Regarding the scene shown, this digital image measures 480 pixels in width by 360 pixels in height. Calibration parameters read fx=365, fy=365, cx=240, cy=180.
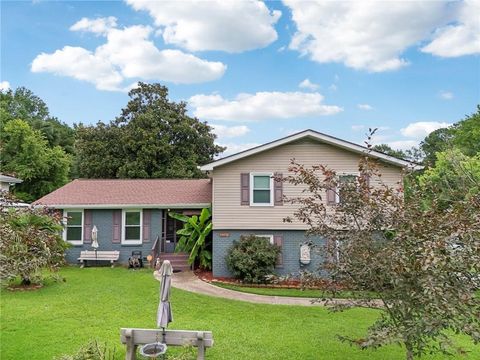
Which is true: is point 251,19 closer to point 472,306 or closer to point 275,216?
point 275,216

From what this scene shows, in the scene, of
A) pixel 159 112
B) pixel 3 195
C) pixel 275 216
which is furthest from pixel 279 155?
pixel 159 112

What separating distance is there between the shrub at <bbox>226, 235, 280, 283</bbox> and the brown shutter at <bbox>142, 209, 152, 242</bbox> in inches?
217

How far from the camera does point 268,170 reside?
662 inches

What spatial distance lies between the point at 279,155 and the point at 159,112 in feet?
72.0

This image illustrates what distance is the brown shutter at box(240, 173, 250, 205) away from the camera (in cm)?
1684

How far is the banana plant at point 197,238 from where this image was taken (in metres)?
17.5

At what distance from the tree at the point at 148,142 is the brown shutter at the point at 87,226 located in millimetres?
13535

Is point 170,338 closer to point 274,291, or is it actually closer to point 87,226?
point 274,291

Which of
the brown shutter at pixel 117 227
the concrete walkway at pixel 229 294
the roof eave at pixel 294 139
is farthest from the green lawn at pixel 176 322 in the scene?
the roof eave at pixel 294 139

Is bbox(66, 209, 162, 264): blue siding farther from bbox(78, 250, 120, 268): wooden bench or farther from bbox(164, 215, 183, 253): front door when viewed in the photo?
bbox(164, 215, 183, 253): front door

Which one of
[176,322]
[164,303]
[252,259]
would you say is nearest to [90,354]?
[164,303]

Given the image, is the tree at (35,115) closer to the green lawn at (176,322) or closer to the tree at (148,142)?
the tree at (148,142)

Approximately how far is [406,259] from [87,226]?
57.5ft

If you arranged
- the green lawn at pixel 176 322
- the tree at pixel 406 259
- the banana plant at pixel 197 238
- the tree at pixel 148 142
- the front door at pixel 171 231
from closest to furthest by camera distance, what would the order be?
the tree at pixel 406 259 < the green lawn at pixel 176 322 < the banana plant at pixel 197 238 < the front door at pixel 171 231 < the tree at pixel 148 142
